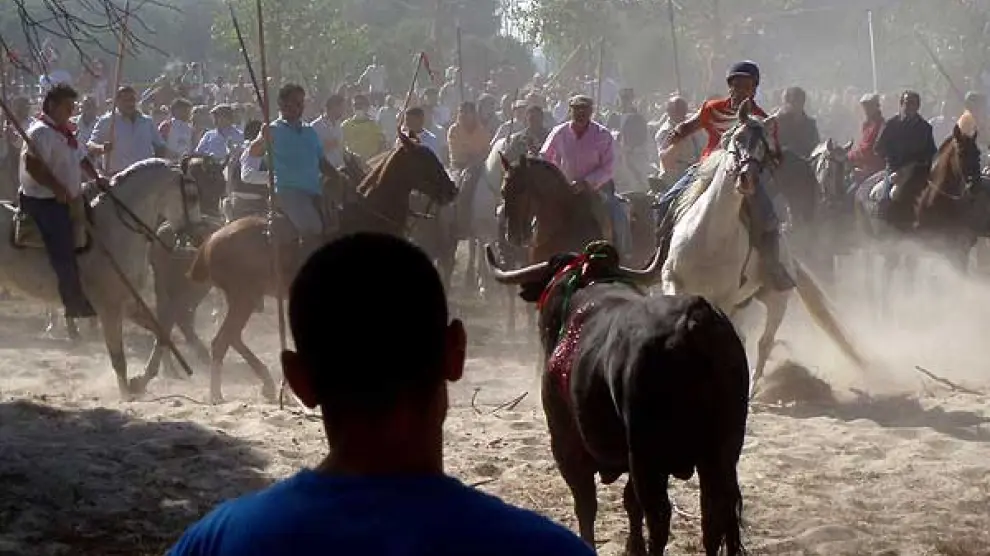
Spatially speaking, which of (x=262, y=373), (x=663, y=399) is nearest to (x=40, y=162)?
(x=262, y=373)

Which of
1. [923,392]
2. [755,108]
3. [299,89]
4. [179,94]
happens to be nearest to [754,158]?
[755,108]

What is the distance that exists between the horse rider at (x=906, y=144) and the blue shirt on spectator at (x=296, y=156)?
24.1 ft

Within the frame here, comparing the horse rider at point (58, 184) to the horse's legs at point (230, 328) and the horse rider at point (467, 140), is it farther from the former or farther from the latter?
the horse rider at point (467, 140)

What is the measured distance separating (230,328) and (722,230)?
4.14 m

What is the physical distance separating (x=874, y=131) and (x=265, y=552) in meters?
17.2

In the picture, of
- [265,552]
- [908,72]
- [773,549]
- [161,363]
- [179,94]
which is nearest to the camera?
[265,552]

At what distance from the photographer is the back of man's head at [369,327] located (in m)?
2.04

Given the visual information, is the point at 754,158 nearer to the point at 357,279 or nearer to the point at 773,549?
the point at 773,549

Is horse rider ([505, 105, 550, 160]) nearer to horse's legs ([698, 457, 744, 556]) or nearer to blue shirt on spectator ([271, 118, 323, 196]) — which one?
blue shirt on spectator ([271, 118, 323, 196])

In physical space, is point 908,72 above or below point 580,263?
above

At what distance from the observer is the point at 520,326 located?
16.6m

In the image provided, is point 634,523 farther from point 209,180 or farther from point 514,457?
point 209,180

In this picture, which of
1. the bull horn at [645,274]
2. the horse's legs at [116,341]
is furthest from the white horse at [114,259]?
the bull horn at [645,274]

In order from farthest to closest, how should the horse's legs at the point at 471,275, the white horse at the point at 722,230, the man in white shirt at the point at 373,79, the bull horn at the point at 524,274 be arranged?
1. the man in white shirt at the point at 373,79
2. the horse's legs at the point at 471,275
3. the white horse at the point at 722,230
4. the bull horn at the point at 524,274
